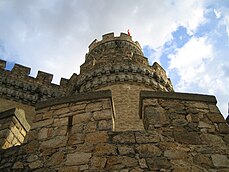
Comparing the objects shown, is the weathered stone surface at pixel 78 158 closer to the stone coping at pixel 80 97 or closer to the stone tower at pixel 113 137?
the stone tower at pixel 113 137

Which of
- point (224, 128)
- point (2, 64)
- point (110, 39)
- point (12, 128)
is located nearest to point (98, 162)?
point (12, 128)

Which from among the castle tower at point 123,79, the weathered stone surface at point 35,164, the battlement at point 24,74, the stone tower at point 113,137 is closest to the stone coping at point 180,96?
the stone tower at point 113,137

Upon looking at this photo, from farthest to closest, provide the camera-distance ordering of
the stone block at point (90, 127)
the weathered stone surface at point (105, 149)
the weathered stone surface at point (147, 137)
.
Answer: the stone block at point (90, 127)
the weathered stone surface at point (147, 137)
the weathered stone surface at point (105, 149)

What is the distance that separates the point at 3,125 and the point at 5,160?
0.71 meters

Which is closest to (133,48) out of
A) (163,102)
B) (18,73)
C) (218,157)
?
(18,73)

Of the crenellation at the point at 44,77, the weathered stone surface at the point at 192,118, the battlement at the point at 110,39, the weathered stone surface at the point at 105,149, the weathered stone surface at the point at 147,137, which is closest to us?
the weathered stone surface at the point at 105,149

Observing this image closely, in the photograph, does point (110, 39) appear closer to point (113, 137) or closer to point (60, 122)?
point (60, 122)

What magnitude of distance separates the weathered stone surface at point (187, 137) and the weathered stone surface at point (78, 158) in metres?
1.23

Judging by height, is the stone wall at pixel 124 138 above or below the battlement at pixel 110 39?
below

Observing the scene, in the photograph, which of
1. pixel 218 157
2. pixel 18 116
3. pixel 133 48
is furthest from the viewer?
pixel 133 48

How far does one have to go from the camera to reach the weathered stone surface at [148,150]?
3.75 metres

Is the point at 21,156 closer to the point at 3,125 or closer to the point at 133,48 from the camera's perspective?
the point at 3,125

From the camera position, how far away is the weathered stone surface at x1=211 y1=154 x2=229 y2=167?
3669 mm

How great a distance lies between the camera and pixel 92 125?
13.9ft
